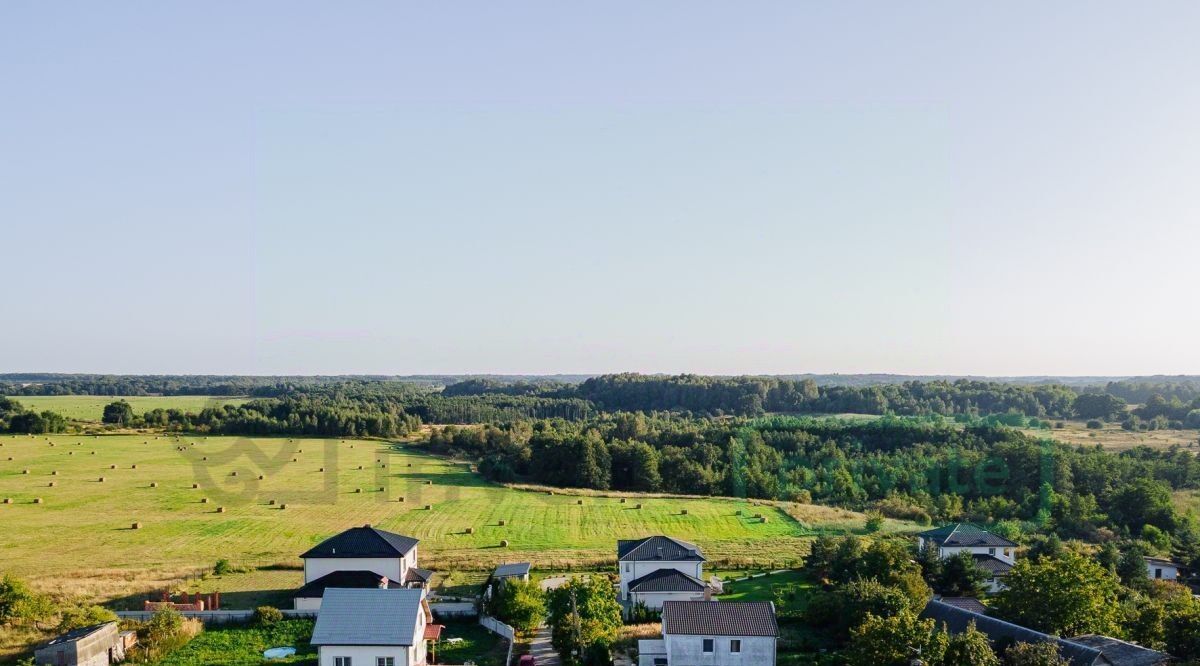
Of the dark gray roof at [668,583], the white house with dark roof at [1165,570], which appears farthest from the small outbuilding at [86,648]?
the white house with dark roof at [1165,570]

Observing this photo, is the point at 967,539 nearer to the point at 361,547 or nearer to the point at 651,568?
the point at 651,568

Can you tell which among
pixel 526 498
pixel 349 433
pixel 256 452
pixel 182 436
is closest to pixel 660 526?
pixel 526 498

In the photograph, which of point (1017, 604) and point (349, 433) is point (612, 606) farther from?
point (349, 433)

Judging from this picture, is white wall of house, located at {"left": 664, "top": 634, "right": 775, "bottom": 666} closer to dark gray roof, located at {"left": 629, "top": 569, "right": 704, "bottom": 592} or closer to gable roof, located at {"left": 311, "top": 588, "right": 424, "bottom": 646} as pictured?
dark gray roof, located at {"left": 629, "top": 569, "right": 704, "bottom": 592}

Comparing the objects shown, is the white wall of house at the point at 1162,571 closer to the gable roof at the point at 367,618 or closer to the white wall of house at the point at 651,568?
the white wall of house at the point at 651,568

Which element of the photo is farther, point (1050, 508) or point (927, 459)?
point (927, 459)

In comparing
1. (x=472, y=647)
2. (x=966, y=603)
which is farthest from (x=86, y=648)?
(x=966, y=603)
